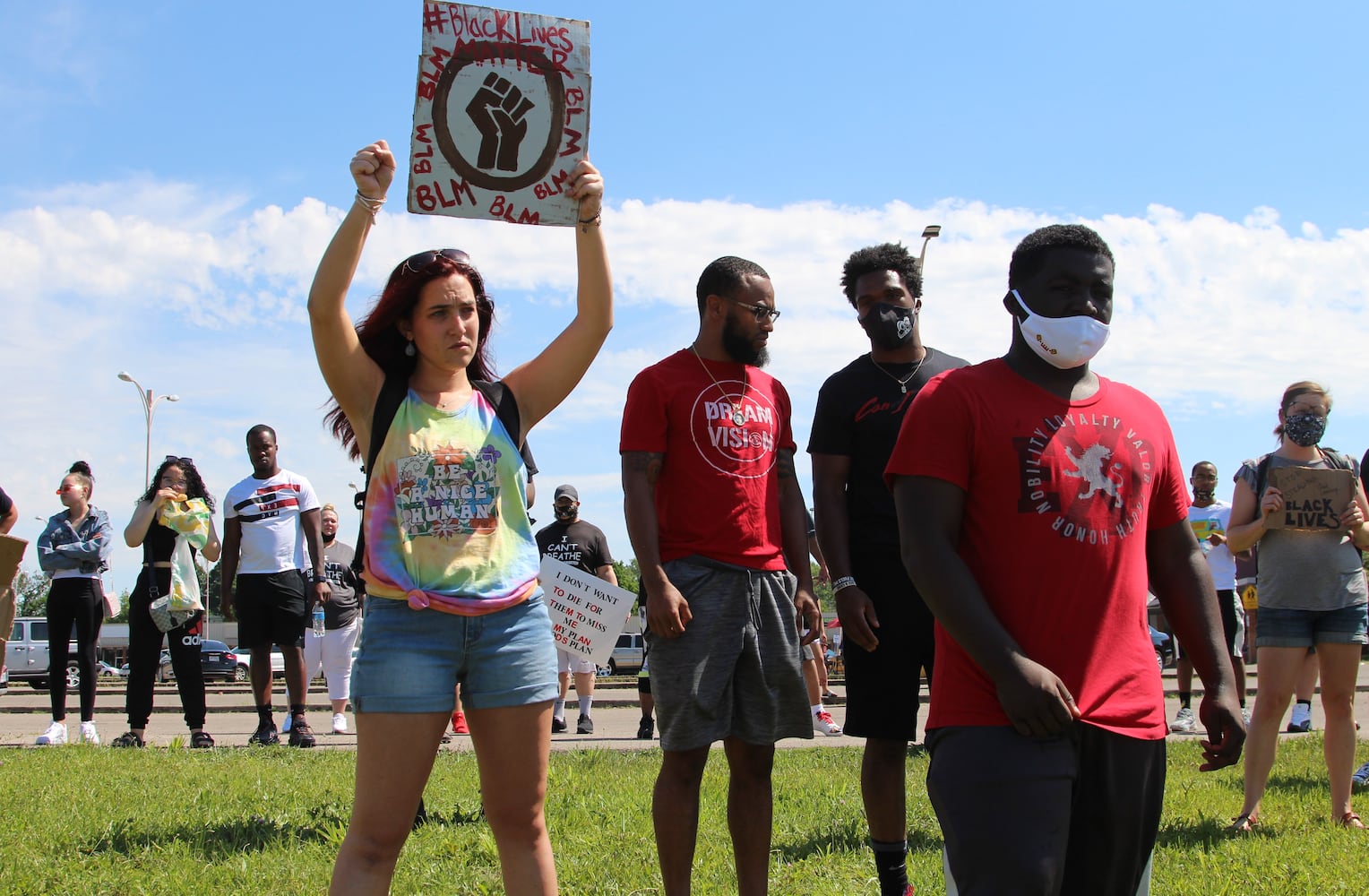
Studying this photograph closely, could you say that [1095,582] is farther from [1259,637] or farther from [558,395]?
[1259,637]

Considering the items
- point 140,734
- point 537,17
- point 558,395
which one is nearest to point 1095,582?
point 558,395

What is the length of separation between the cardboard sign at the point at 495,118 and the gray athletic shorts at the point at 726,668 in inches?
54.3

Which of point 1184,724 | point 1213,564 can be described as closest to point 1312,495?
point 1213,564

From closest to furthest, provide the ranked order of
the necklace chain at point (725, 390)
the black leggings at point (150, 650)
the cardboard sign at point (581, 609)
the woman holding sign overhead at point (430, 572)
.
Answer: the woman holding sign overhead at point (430, 572)
the necklace chain at point (725, 390)
the cardboard sign at point (581, 609)
the black leggings at point (150, 650)

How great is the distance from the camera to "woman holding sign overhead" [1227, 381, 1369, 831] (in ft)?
19.2

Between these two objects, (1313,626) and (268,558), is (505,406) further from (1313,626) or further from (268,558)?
(268,558)

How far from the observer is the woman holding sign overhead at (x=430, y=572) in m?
3.17

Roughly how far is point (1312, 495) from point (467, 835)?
4306mm

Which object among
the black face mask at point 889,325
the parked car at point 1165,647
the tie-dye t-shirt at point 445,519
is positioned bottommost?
the parked car at point 1165,647

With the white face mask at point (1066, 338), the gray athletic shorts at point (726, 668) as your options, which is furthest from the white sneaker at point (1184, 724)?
the white face mask at point (1066, 338)

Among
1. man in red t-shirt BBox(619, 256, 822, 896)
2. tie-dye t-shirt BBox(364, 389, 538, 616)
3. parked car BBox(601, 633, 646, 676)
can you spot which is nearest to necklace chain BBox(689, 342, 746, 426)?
man in red t-shirt BBox(619, 256, 822, 896)

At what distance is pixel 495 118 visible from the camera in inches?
145

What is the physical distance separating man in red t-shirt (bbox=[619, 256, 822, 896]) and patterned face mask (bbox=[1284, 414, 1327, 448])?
2.90 metres

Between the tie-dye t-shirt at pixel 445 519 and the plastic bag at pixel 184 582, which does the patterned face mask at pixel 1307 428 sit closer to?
the tie-dye t-shirt at pixel 445 519
